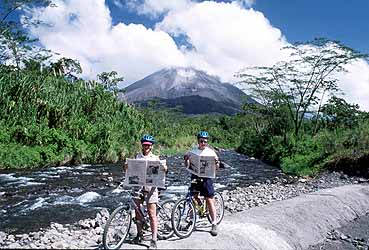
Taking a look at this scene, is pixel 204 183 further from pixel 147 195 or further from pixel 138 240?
pixel 138 240

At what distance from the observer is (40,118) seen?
80.9ft

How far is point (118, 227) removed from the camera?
6.36 meters

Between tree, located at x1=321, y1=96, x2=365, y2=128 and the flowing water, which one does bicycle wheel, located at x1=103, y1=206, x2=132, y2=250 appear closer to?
the flowing water

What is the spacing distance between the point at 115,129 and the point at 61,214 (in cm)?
1789

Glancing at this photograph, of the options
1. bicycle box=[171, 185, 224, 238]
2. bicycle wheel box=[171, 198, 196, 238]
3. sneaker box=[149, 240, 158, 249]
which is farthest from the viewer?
bicycle wheel box=[171, 198, 196, 238]

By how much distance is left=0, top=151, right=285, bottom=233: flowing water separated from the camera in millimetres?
10891

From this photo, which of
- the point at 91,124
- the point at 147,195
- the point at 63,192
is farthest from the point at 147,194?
the point at 91,124

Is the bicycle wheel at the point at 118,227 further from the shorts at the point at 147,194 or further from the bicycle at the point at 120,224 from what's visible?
the shorts at the point at 147,194

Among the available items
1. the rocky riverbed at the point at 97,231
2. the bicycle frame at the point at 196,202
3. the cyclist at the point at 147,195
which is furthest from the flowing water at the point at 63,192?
the bicycle frame at the point at 196,202

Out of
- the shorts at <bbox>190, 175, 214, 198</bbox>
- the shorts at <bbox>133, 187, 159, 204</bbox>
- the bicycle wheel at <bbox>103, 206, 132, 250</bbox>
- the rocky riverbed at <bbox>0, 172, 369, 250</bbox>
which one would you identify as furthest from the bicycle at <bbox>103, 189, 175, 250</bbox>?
the shorts at <bbox>190, 175, 214, 198</bbox>

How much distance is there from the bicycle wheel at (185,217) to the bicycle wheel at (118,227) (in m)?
1.12

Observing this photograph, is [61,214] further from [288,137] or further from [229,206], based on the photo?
[288,137]

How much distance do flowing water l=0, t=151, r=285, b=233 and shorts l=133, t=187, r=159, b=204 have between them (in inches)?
167

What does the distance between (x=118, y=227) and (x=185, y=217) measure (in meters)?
Result: 1.59
